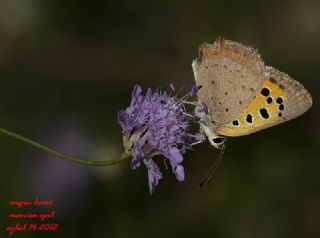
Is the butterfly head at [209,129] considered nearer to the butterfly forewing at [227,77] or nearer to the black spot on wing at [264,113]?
the butterfly forewing at [227,77]

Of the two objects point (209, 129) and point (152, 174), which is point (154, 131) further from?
point (209, 129)

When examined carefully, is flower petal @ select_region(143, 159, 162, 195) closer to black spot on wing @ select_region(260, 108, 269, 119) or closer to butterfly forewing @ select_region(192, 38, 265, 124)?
butterfly forewing @ select_region(192, 38, 265, 124)

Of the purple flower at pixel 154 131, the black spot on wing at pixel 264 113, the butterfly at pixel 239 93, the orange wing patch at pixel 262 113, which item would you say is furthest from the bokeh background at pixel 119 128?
the black spot on wing at pixel 264 113

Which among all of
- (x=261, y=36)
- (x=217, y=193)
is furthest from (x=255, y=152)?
(x=261, y=36)

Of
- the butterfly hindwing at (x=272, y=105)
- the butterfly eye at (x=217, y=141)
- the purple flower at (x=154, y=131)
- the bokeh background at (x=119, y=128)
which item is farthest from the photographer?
the bokeh background at (x=119, y=128)

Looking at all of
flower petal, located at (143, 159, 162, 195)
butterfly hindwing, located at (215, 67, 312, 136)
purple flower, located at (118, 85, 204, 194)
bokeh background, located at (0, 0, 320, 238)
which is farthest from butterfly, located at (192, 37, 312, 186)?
bokeh background, located at (0, 0, 320, 238)

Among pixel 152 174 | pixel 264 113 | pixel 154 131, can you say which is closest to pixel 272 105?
pixel 264 113
